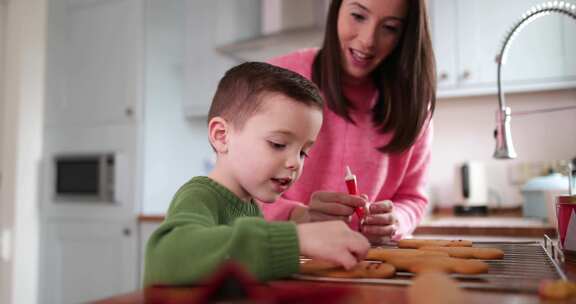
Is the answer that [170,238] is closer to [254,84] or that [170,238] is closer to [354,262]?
[354,262]

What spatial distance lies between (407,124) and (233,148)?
0.58m

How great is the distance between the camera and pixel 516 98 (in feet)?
7.61

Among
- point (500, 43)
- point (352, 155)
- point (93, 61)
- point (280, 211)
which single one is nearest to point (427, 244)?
point (280, 211)

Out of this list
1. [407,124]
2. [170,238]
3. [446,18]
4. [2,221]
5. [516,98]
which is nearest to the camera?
[170,238]

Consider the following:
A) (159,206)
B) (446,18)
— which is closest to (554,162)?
(446,18)

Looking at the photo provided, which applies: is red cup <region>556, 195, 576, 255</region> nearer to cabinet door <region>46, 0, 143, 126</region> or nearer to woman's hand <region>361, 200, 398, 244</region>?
woman's hand <region>361, 200, 398, 244</region>

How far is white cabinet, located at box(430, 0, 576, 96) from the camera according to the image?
2021 mm

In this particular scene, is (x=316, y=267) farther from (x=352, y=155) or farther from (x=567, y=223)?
(x=352, y=155)

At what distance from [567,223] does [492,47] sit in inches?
61.7

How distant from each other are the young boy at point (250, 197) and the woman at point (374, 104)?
31 centimetres

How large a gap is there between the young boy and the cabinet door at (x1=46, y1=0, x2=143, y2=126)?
175 centimetres

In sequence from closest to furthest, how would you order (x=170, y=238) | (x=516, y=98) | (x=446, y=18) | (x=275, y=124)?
(x=170, y=238)
(x=275, y=124)
(x=446, y=18)
(x=516, y=98)

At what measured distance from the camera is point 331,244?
56 centimetres

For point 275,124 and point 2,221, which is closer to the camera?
point 275,124
